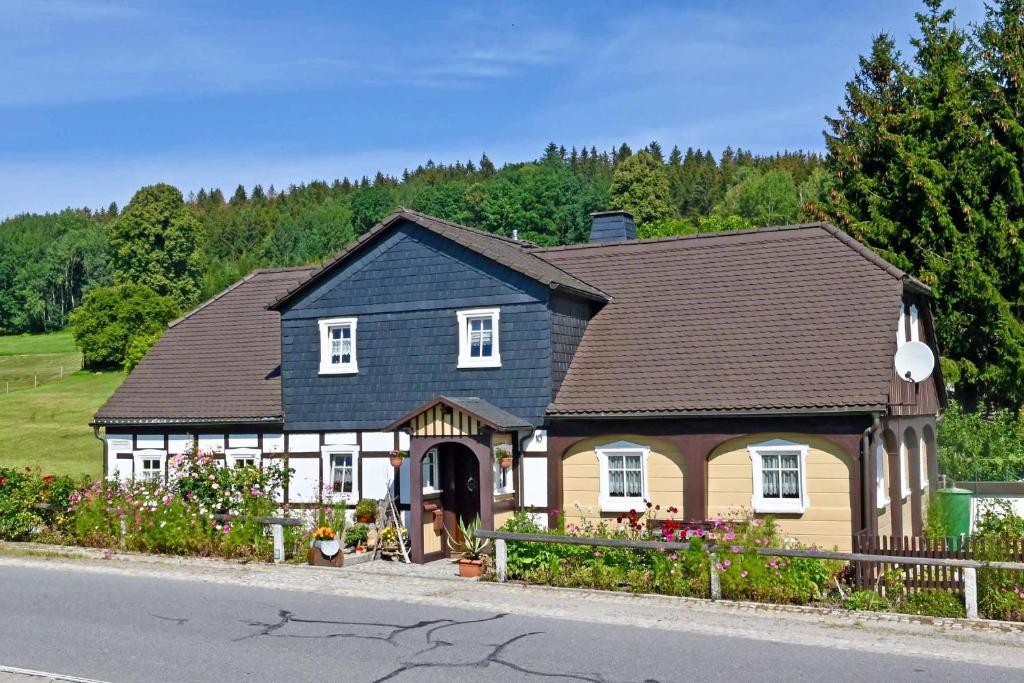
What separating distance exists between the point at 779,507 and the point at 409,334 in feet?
27.4

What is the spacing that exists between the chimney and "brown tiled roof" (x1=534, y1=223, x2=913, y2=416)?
4.55m

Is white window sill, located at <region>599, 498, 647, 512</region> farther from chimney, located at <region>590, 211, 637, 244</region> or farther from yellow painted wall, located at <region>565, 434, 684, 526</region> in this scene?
chimney, located at <region>590, 211, 637, 244</region>

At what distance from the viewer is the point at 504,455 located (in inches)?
803

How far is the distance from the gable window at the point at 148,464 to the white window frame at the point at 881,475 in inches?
614

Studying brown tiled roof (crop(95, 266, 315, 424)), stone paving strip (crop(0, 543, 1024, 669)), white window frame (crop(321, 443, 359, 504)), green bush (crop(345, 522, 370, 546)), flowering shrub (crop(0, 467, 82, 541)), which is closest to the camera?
stone paving strip (crop(0, 543, 1024, 669))

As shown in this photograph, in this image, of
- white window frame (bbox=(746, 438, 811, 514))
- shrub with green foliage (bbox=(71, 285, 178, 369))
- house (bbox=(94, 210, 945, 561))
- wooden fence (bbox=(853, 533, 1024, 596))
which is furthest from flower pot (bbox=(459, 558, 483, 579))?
shrub with green foliage (bbox=(71, 285, 178, 369))

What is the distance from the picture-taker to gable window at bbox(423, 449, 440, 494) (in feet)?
69.0

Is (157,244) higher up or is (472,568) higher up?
(157,244)

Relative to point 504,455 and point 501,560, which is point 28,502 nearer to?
point 504,455

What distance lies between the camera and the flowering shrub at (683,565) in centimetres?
1512

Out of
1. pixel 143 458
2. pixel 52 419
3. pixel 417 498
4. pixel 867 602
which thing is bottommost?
pixel 867 602

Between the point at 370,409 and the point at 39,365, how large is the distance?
69851mm

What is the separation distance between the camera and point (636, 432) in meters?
20.0

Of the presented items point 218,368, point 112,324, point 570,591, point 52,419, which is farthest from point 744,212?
point 570,591
